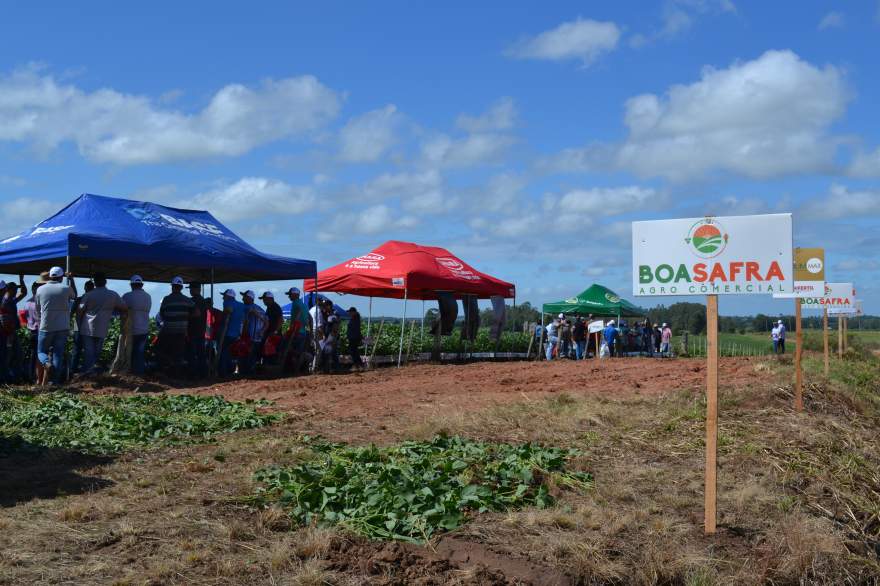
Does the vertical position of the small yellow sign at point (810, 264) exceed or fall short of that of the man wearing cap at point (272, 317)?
it exceeds it

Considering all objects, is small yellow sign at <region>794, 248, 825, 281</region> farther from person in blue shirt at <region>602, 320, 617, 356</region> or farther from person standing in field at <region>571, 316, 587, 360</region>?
person in blue shirt at <region>602, 320, 617, 356</region>

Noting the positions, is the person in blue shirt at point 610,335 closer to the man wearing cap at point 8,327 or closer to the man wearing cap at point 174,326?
the man wearing cap at point 174,326

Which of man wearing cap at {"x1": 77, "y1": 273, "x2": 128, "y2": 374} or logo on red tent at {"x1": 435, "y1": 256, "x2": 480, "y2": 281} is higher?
logo on red tent at {"x1": 435, "y1": 256, "x2": 480, "y2": 281}

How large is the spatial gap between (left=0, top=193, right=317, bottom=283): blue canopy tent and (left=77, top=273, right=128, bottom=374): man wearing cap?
2.00 ft

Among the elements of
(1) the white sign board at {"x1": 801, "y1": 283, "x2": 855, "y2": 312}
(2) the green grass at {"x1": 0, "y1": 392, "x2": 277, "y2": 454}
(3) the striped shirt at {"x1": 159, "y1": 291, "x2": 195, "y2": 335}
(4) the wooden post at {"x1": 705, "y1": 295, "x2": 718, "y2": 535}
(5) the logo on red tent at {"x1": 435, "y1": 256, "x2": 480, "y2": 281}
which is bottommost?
(2) the green grass at {"x1": 0, "y1": 392, "x2": 277, "y2": 454}

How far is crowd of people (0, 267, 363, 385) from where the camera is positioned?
46.5 feet

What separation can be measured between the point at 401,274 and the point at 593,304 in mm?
14977

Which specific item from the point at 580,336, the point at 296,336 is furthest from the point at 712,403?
the point at 580,336

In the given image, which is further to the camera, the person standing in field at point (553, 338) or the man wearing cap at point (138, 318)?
the person standing in field at point (553, 338)

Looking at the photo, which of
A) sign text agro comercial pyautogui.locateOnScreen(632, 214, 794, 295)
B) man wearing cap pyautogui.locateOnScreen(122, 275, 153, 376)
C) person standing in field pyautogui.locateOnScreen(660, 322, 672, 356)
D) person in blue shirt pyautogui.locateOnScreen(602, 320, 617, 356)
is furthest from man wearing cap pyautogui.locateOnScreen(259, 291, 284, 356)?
person standing in field pyautogui.locateOnScreen(660, 322, 672, 356)

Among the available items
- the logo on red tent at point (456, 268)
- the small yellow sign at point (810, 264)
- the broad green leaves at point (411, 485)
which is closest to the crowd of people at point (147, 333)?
the logo on red tent at point (456, 268)

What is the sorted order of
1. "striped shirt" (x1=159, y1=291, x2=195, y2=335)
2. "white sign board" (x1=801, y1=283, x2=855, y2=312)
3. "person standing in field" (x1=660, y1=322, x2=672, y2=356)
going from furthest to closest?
"person standing in field" (x1=660, y1=322, x2=672, y2=356) → "white sign board" (x1=801, y1=283, x2=855, y2=312) → "striped shirt" (x1=159, y1=291, x2=195, y2=335)

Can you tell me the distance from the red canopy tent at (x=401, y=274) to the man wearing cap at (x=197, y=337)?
417 cm

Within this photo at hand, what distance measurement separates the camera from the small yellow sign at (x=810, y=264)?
13094mm
